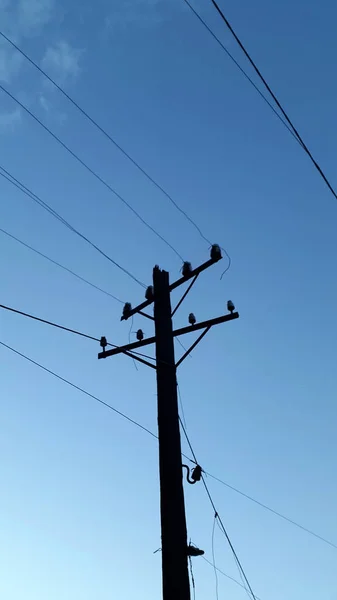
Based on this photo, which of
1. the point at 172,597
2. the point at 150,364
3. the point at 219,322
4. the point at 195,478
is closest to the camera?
the point at 172,597

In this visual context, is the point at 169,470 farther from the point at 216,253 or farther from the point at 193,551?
the point at 216,253

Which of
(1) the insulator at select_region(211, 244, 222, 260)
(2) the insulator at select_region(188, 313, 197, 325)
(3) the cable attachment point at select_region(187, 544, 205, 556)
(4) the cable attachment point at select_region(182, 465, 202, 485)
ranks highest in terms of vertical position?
(1) the insulator at select_region(211, 244, 222, 260)

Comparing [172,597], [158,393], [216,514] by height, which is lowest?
[172,597]

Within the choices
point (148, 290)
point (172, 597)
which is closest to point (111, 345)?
point (148, 290)

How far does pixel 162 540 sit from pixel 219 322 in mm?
3583

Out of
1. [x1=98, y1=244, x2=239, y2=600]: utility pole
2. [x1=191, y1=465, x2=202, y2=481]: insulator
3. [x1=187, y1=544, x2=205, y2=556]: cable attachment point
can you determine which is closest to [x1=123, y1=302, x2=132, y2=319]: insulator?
[x1=98, y1=244, x2=239, y2=600]: utility pole

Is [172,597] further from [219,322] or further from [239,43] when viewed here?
[239,43]

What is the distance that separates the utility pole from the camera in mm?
6234

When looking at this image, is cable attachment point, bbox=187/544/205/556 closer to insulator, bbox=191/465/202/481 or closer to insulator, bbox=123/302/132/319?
insulator, bbox=191/465/202/481

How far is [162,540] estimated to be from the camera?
644 centimetres

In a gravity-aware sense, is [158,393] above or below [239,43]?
below

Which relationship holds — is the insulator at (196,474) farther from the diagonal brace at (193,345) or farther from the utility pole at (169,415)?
the diagonal brace at (193,345)

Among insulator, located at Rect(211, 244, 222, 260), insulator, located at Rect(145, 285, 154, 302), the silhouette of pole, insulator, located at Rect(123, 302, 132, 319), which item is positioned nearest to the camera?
the silhouette of pole

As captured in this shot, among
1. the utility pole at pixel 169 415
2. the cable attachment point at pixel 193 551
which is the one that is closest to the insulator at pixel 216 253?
the utility pole at pixel 169 415
